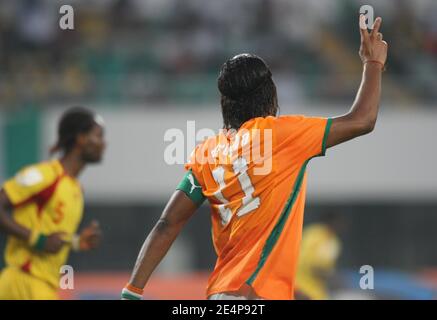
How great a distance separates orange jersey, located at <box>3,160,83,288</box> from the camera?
19.7 feet

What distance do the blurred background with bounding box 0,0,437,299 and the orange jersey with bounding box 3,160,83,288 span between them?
22.4 feet

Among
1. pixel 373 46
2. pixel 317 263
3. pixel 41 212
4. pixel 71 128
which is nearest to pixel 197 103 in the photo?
pixel 317 263

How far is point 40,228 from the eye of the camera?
608cm

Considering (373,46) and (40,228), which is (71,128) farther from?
(373,46)

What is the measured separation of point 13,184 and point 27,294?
0.69 metres

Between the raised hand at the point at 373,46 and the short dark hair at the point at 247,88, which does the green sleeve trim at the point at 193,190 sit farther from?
the raised hand at the point at 373,46

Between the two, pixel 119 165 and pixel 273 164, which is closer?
pixel 273 164

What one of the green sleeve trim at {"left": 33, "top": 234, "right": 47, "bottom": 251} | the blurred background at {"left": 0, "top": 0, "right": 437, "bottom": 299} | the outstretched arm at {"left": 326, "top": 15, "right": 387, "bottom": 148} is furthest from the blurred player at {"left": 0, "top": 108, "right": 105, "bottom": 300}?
the blurred background at {"left": 0, "top": 0, "right": 437, "bottom": 299}

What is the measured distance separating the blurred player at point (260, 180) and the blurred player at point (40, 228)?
1889 millimetres

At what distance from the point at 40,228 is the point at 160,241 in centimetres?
206

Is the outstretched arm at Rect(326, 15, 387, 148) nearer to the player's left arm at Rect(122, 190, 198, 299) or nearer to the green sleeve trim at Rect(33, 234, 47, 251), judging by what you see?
the player's left arm at Rect(122, 190, 198, 299)
